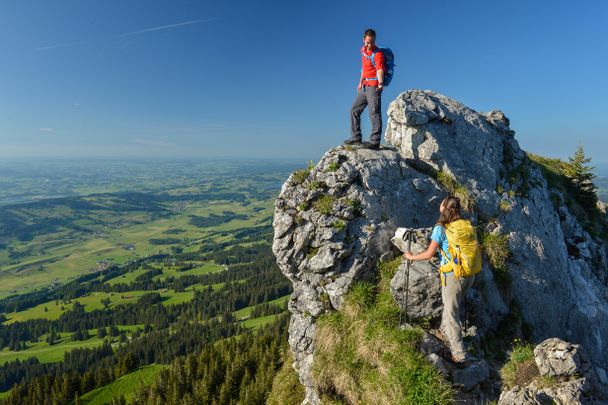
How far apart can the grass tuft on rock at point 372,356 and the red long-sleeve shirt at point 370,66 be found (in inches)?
338

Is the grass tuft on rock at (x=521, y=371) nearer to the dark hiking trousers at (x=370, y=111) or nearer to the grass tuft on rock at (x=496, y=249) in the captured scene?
the grass tuft on rock at (x=496, y=249)

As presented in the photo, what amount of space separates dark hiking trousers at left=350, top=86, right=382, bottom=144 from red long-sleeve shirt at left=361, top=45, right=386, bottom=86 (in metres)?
0.32

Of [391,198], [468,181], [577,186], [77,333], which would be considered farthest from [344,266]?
[77,333]

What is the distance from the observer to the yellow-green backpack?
9938mm

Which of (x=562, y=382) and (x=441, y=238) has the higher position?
(x=441, y=238)

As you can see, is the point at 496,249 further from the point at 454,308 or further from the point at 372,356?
the point at 372,356

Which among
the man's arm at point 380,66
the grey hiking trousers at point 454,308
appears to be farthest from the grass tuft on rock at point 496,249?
the man's arm at point 380,66

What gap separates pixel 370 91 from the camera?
1628 centimetres

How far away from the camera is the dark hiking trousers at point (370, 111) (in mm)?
16250

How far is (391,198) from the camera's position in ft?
51.5

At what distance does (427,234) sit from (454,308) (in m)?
3.31

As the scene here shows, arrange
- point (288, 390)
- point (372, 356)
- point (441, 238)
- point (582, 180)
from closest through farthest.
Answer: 1. point (441, 238)
2. point (372, 356)
3. point (288, 390)
4. point (582, 180)

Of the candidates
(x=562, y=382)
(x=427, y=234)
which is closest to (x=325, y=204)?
(x=427, y=234)

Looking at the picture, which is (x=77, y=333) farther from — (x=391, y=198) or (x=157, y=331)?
(x=391, y=198)
